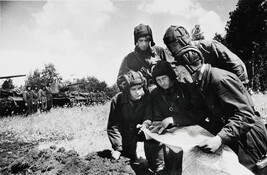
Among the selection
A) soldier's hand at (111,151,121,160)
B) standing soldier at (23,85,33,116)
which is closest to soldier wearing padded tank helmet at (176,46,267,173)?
soldier's hand at (111,151,121,160)

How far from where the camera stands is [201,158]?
210cm

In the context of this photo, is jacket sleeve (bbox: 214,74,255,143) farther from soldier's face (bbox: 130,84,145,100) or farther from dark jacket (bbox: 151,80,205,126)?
soldier's face (bbox: 130,84,145,100)

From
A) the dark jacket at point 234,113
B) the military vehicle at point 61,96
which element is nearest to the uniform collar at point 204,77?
the dark jacket at point 234,113

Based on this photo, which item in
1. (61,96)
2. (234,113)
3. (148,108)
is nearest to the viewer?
(234,113)

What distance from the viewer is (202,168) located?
2.07 metres

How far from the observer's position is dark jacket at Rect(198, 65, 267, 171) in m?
2.13

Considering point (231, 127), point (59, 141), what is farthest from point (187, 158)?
point (59, 141)

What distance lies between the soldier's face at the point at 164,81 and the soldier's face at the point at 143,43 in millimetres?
1090

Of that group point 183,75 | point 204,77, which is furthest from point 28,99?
point 204,77

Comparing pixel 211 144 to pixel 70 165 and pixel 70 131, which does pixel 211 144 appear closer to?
pixel 70 165

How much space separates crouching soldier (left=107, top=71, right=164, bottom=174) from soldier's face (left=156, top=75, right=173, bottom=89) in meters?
0.51

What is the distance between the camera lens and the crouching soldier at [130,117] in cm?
332

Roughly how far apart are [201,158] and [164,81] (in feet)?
3.49

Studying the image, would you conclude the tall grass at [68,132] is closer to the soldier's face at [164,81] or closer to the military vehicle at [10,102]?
the soldier's face at [164,81]
